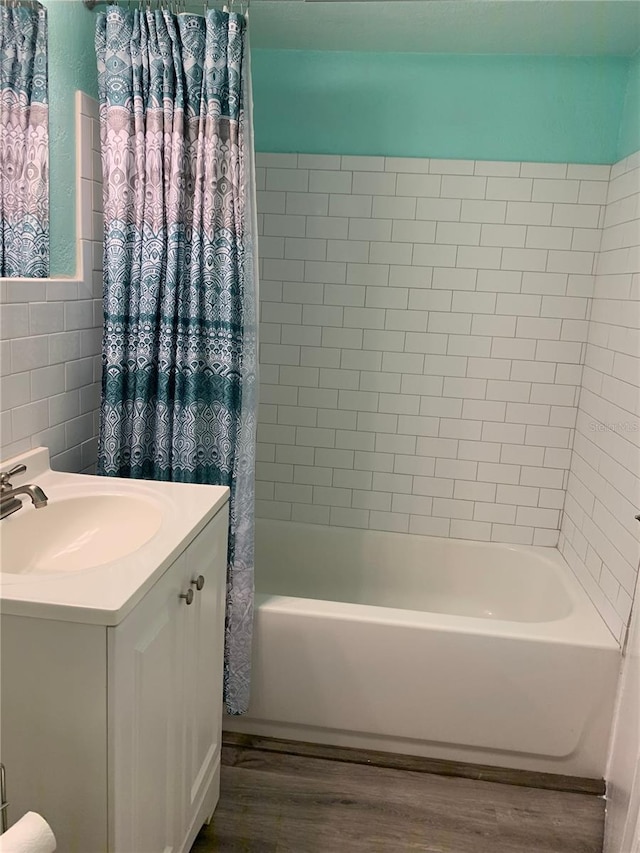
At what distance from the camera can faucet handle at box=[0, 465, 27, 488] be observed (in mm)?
1603

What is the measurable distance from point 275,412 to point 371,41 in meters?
1.51

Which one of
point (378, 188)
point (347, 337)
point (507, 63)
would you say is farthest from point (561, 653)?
point (507, 63)

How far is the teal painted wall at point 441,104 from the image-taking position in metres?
2.59

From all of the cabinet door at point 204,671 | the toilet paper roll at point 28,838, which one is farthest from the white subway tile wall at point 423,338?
the toilet paper roll at point 28,838

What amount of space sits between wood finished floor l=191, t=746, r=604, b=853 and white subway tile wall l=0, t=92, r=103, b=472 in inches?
46.1

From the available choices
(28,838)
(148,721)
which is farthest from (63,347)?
(28,838)

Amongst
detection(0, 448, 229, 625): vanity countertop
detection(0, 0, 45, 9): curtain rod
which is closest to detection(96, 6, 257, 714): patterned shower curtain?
detection(0, 0, 45, 9): curtain rod

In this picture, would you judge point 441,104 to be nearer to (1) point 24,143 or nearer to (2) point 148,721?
(1) point 24,143

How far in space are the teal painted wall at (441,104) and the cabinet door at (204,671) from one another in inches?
68.2

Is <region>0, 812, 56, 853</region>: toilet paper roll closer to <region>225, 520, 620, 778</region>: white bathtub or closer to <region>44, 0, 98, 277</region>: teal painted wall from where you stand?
<region>225, 520, 620, 778</region>: white bathtub

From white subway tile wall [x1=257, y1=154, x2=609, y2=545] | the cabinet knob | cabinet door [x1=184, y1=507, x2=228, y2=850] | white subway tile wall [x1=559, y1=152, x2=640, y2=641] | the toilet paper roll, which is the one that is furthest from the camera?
white subway tile wall [x1=257, y1=154, x2=609, y2=545]

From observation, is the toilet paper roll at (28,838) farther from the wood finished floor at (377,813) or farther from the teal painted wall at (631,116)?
the teal painted wall at (631,116)

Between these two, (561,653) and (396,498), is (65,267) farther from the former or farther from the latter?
(561,653)

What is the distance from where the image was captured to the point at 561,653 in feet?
7.16
